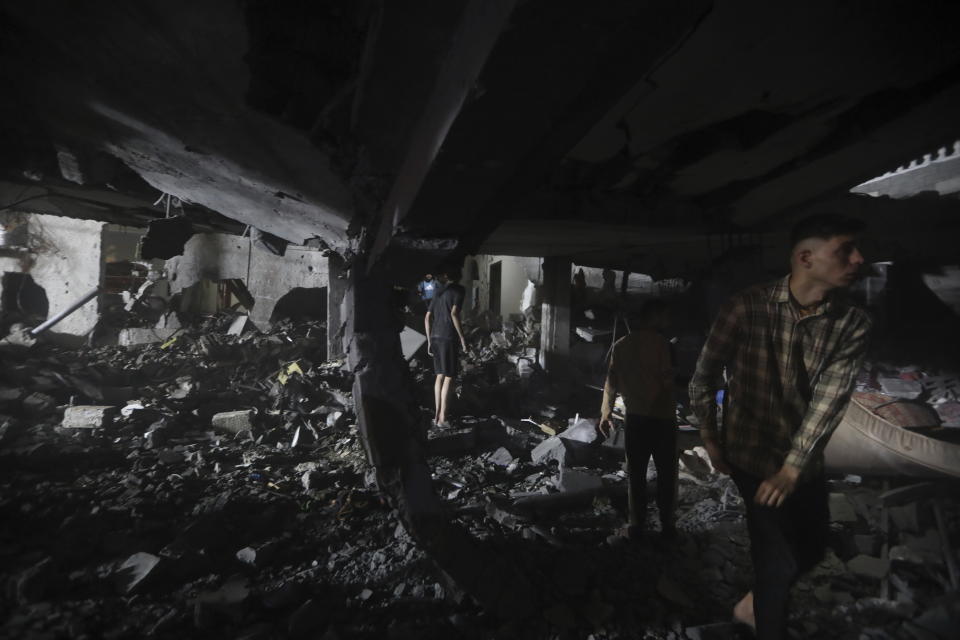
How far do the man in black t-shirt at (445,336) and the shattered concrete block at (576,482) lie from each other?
7.14ft

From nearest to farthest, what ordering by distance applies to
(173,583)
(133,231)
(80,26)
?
(80,26)
(173,583)
(133,231)

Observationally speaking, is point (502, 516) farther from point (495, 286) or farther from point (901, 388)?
point (495, 286)

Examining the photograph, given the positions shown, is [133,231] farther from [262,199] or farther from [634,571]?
[634,571]

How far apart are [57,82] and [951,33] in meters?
4.10

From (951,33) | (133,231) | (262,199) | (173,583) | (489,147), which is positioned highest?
(133,231)

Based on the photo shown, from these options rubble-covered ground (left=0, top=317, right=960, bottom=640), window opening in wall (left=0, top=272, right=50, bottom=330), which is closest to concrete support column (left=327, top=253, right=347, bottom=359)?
rubble-covered ground (left=0, top=317, right=960, bottom=640)

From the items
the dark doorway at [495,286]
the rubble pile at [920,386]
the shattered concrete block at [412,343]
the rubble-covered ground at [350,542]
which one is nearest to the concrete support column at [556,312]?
the rubble-covered ground at [350,542]

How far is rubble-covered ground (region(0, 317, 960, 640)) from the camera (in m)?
2.39

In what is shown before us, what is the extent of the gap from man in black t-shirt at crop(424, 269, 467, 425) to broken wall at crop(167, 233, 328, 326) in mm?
6495

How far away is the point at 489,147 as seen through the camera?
4.13 feet

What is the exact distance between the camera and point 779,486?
1707 millimetres

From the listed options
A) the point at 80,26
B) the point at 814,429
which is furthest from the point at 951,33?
the point at 80,26

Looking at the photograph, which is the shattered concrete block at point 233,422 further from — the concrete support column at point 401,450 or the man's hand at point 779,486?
the man's hand at point 779,486

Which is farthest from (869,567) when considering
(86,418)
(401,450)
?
(86,418)
